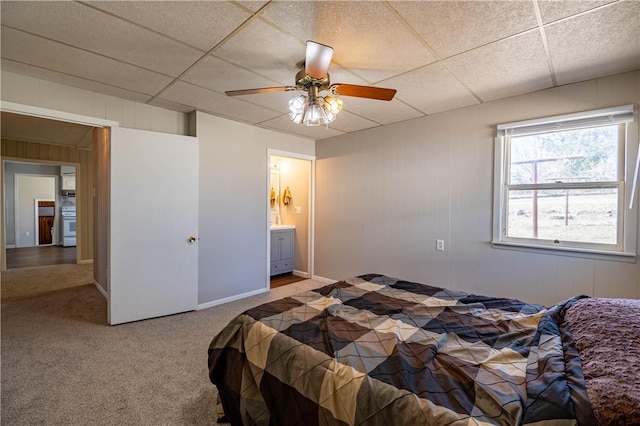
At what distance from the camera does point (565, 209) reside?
2701 mm

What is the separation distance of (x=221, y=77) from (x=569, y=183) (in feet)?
10.9

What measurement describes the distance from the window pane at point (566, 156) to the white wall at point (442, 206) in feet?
0.66

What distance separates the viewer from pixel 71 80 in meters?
2.64

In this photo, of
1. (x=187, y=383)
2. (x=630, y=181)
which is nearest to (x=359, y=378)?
(x=187, y=383)

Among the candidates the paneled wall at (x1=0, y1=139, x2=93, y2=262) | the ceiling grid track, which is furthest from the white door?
the paneled wall at (x1=0, y1=139, x2=93, y2=262)

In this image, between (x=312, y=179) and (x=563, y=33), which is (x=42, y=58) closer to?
(x=312, y=179)

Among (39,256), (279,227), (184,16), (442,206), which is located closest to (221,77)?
(184,16)

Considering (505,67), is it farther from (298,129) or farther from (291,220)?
(291,220)

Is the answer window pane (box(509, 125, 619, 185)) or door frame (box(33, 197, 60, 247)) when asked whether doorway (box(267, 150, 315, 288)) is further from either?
door frame (box(33, 197, 60, 247))

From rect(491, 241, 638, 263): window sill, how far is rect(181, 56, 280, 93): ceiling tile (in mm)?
2802

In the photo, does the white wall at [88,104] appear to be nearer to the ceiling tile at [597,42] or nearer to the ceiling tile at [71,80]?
the ceiling tile at [71,80]

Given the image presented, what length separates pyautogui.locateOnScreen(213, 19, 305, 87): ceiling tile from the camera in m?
1.89

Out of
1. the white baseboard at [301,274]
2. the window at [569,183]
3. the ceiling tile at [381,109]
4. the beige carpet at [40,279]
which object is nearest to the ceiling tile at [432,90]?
the ceiling tile at [381,109]

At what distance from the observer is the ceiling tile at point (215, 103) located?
9.30ft
